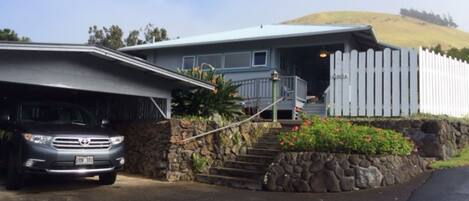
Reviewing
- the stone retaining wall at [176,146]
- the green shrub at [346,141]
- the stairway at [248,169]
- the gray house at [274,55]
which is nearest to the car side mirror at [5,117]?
the stone retaining wall at [176,146]

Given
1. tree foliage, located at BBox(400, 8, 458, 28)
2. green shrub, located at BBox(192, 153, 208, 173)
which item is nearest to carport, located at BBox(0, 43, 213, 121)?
green shrub, located at BBox(192, 153, 208, 173)

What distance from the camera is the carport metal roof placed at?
31.9 feet

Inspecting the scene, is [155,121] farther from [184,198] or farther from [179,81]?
[184,198]

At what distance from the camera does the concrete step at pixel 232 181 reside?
11180mm

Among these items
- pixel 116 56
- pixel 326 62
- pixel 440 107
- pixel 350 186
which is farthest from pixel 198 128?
pixel 326 62

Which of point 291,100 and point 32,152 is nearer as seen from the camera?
point 32,152

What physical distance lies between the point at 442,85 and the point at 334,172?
574cm

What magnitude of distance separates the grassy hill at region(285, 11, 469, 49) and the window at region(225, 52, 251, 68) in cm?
5451

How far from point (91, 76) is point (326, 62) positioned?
13.6 metres

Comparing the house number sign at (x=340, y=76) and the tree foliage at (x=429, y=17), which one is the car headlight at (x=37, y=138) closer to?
the house number sign at (x=340, y=76)

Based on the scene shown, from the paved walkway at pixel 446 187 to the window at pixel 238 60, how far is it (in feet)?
36.1

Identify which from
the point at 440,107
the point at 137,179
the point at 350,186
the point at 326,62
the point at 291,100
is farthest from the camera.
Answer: the point at 326,62

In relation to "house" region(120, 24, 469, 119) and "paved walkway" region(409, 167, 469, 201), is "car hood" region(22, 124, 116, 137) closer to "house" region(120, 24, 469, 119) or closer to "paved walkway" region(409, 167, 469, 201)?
"paved walkway" region(409, 167, 469, 201)

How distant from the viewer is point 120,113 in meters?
15.0
